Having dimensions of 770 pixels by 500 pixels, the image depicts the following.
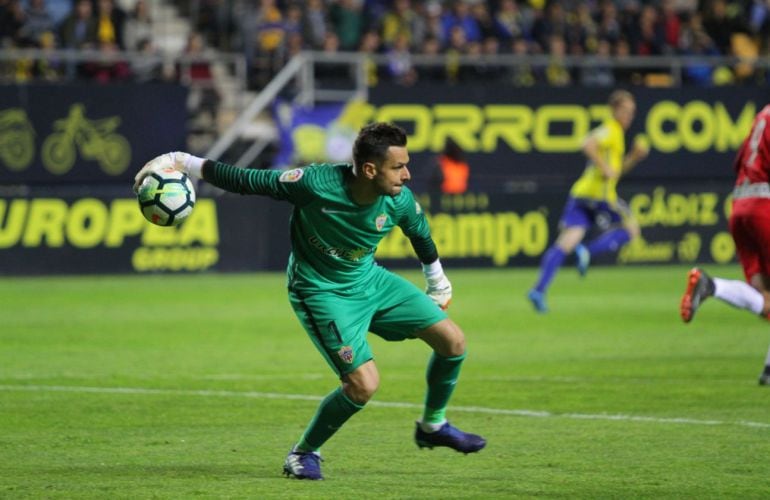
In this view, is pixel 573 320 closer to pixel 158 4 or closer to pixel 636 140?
pixel 636 140

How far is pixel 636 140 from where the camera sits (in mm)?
25500

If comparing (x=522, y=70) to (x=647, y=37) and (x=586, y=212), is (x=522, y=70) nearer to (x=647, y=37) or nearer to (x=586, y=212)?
(x=647, y=37)

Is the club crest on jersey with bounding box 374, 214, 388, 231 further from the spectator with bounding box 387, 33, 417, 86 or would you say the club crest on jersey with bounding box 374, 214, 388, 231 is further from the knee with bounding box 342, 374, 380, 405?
the spectator with bounding box 387, 33, 417, 86

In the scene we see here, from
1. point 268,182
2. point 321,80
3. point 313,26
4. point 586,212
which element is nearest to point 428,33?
point 313,26

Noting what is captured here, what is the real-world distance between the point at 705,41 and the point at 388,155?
69.7ft

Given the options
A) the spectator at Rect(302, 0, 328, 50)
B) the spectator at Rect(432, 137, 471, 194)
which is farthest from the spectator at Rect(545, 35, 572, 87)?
the spectator at Rect(302, 0, 328, 50)

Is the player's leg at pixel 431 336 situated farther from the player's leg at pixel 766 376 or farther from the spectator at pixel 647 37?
the spectator at pixel 647 37

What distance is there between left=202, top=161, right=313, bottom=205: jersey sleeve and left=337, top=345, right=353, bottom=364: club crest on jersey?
749 millimetres

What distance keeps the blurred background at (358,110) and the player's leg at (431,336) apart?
1477 centimetres

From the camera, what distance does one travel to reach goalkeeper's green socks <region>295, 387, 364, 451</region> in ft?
23.6

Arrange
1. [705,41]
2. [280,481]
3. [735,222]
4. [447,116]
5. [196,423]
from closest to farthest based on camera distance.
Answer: [280,481], [196,423], [735,222], [447,116], [705,41]

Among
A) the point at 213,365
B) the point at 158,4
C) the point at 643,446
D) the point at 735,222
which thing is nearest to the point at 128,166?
the point at 158,4

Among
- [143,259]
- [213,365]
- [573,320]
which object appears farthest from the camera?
[143,259]

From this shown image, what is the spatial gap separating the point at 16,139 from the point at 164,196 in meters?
15.2
